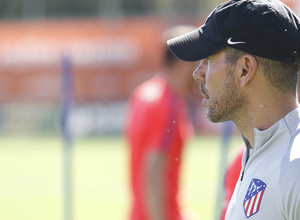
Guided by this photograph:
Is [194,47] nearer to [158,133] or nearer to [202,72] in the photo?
[202,72]

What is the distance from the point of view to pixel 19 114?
75.9 ft

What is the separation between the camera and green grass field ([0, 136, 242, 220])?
10.4 m

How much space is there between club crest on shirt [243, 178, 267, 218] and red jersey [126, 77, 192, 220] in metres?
1.88

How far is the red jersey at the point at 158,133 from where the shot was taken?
14.1ft

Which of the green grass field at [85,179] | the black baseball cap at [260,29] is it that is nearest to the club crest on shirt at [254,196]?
the black baseball cap at [260,29]

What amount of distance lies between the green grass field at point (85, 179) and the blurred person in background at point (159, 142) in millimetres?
347

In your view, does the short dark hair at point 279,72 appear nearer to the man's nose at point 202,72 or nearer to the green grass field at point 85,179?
the man's nose at point 202,72

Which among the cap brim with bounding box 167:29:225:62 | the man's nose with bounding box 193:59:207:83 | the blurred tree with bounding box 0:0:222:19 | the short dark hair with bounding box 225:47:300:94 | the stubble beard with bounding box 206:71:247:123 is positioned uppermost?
the blurred tree with bounding box 0:0:222:19

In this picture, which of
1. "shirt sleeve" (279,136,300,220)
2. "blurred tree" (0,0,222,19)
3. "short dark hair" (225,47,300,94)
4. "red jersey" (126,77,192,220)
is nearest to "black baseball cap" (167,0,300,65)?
"short dark hair" (225,47,300,94)

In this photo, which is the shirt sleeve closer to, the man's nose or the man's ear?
the man's ear

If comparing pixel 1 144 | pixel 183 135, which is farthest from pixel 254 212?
pixel 1 144

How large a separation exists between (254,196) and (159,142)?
77.8 inches

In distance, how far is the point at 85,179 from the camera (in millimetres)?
13938

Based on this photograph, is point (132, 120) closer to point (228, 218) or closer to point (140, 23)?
point (228, 218)
